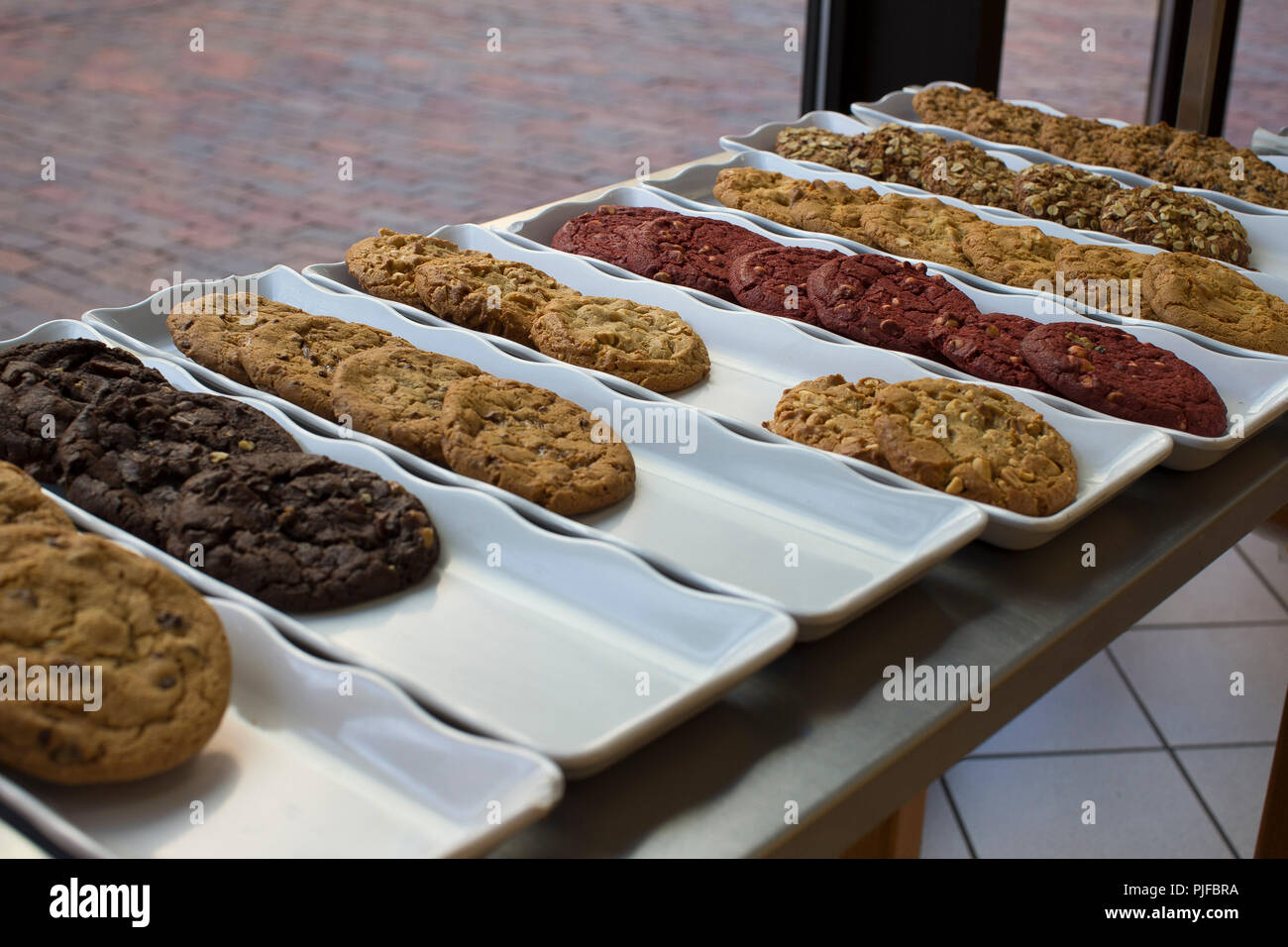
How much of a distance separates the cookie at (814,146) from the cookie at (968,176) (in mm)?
201

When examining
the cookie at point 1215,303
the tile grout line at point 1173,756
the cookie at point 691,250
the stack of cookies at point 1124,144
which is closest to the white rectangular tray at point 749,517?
the cookie at point 691,250

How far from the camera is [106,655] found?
3.47 feet

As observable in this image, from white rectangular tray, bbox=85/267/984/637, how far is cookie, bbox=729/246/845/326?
41 cm

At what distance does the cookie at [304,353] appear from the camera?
1.64 metres

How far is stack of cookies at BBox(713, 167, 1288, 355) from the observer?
1985 millimetres

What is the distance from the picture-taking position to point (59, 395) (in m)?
1.52

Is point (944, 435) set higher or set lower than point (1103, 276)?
lower

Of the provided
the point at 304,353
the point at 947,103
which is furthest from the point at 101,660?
the point at 947,103

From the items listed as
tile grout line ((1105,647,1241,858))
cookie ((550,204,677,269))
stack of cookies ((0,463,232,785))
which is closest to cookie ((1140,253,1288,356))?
cookie ((550,204,677,269))

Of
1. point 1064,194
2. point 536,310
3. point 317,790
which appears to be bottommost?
point 317,790

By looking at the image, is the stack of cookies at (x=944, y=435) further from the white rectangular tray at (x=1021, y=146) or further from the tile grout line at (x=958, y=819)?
the tile grout line at (x=958, y=819)

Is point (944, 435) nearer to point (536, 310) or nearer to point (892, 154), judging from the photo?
point (536, 310)

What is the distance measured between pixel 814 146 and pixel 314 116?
4.18 feet

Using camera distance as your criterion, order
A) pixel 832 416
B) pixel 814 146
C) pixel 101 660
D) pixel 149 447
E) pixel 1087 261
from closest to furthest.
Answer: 1. pixel 101 660
2. pixel 149 447
3. pixel 832 416
4. pixel 1087 261
5. pixel 814 146
